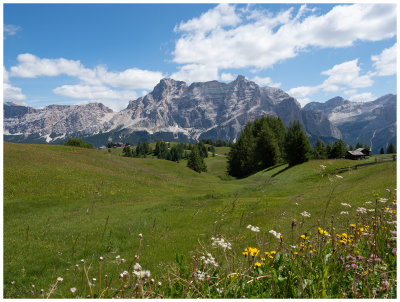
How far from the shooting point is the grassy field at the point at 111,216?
34.8 ft

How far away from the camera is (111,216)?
22.0 metres

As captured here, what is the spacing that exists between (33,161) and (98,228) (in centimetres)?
3316

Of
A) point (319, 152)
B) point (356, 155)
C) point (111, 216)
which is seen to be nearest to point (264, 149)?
point (319, 152)

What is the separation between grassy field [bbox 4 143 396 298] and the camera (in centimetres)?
1059

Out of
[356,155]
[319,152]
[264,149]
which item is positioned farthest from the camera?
[356,155]

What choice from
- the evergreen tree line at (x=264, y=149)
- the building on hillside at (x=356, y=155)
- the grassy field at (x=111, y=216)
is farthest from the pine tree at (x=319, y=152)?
the grassy field at (x=111, y=216)

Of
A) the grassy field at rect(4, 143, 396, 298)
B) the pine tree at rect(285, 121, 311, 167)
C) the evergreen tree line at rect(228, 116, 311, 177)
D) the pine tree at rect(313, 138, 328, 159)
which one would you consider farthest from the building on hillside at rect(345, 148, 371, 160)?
the grassy field at rect(4, 143, 396, 298)

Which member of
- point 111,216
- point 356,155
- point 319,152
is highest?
point 319,152

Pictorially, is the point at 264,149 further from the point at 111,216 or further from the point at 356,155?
the point at 356,155

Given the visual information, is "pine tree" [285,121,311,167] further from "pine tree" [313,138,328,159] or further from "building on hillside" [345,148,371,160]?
"building on hillside" [345,148,371,160]

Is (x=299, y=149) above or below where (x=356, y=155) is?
above

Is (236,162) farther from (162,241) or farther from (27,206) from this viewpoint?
(162,241)

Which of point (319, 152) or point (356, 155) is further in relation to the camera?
point (356, 155)

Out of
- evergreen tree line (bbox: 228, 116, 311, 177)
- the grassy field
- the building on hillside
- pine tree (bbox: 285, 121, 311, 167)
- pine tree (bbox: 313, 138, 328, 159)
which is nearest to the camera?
the grassy field
